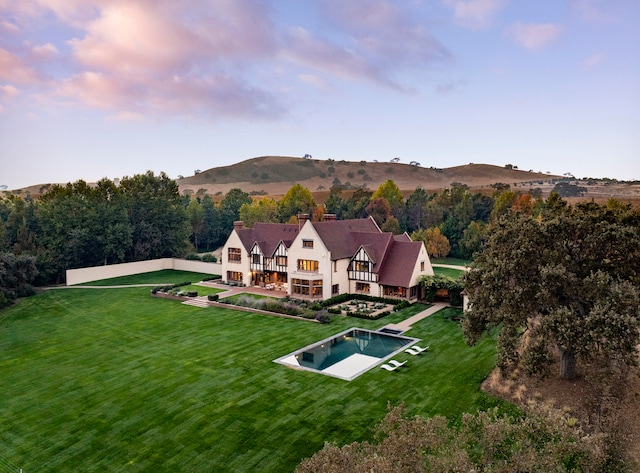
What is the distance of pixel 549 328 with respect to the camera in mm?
16594

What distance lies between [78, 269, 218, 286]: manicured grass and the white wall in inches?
31.0

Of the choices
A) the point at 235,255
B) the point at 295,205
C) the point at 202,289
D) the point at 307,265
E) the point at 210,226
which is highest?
the point at 295,205

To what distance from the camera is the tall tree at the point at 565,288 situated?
15.9 metres

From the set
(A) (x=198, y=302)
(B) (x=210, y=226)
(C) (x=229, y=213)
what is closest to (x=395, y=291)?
(A) (x=198, y=302)

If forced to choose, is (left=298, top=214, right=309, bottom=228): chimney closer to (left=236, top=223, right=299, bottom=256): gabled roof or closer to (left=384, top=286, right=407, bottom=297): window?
(left=236, top=223, right=299, bottom=256): gabled roof

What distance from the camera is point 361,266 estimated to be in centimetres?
3994

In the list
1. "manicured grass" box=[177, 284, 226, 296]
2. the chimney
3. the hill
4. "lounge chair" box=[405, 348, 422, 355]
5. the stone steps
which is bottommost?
"manicured grass" box=[177, 284, 226, 296]

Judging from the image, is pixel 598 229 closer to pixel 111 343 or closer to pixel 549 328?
pixel 549 328

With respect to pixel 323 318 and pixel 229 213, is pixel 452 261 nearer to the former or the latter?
pixel 323 318

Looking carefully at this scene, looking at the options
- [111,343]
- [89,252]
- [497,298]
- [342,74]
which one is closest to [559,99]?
[342,74]

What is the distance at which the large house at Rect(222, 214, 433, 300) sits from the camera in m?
38.6

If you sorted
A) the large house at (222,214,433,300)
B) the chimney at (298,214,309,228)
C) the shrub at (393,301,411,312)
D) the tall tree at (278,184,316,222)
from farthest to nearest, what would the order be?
the tall tree at (278,184,316,222) < the chimney at (298,214,309,228) < the large house at (222,214,433,300) < the shrub at (393,301,411,312)

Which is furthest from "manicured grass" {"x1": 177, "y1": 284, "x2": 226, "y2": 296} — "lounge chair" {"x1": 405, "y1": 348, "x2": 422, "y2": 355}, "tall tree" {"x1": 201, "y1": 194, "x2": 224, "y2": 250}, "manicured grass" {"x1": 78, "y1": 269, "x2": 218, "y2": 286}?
"tall tree" {"x1": 201, "y1": 194, "x2": 224, "y2": 250}

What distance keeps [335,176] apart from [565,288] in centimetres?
16304
